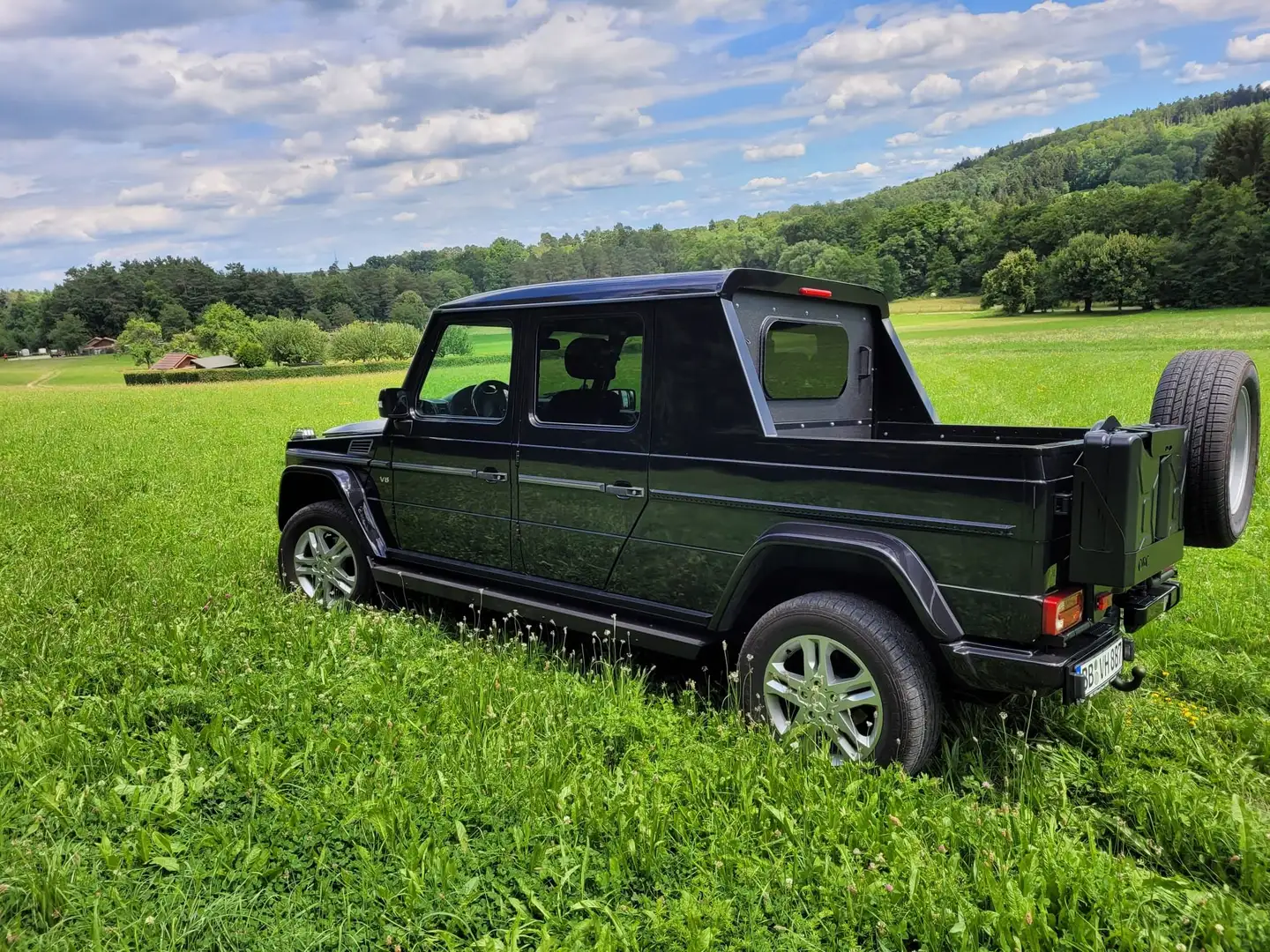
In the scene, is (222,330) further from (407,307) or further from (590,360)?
(590,360)

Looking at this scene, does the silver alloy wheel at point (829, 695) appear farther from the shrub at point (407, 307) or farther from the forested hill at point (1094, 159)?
the forested hill at point (1094, 159)

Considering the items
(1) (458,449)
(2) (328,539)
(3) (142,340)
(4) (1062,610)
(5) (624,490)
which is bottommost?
(2) (328,539)

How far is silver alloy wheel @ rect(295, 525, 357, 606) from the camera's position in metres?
5.80

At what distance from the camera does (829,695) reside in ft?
11.4

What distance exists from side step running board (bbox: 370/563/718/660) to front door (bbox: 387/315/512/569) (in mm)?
187

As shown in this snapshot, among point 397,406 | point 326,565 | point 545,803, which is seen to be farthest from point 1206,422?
point 326,565

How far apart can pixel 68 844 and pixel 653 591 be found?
249cm

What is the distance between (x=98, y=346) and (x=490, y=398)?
466ft

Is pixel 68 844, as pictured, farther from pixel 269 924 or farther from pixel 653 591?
pixel 653 591

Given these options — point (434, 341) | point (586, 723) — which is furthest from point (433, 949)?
point (434, 341)

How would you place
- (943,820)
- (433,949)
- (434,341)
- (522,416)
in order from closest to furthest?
(433,949) → (943,820) → (522,416) → (434,341)

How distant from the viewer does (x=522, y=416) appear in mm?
4734

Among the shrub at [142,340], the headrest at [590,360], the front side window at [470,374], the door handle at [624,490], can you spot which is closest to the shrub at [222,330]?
the shrub at [142,340]

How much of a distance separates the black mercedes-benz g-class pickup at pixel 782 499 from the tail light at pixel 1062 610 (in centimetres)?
1
